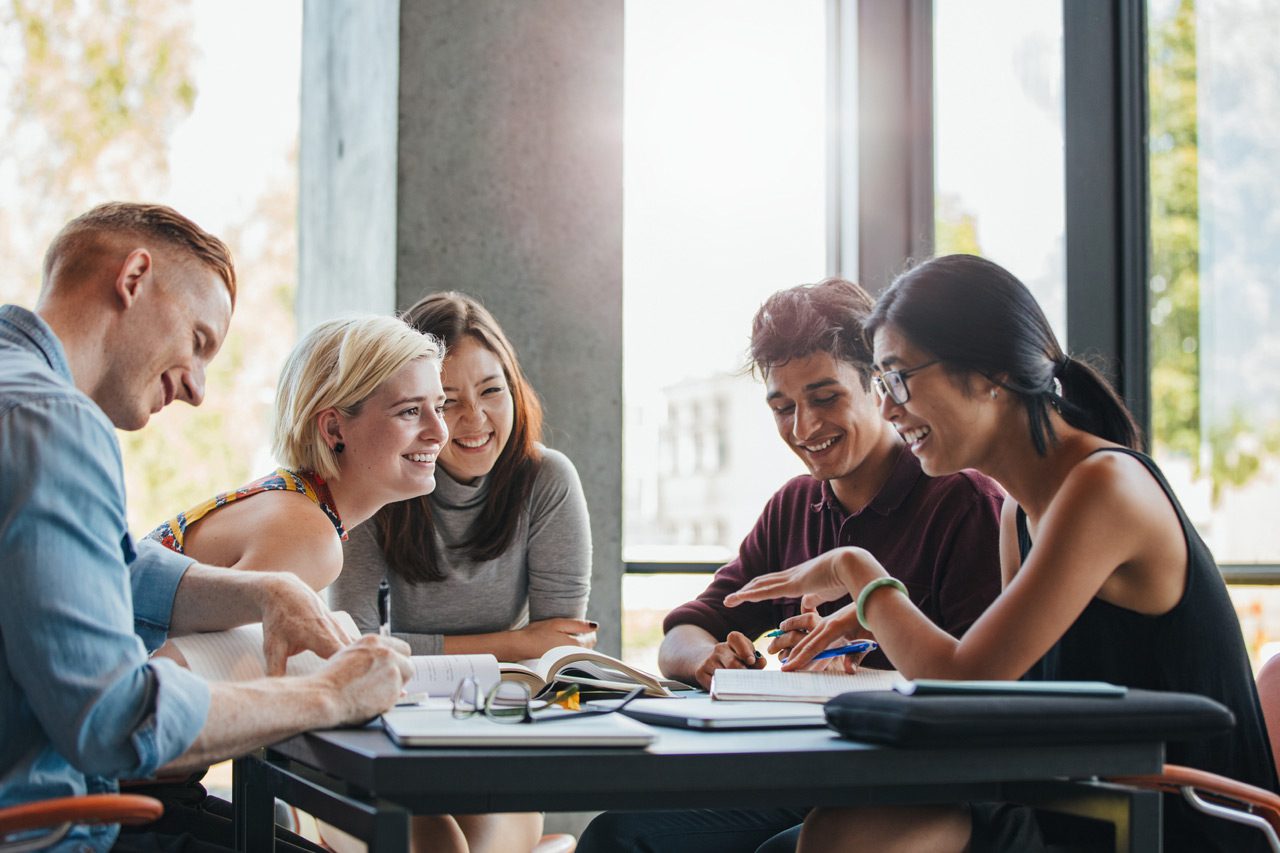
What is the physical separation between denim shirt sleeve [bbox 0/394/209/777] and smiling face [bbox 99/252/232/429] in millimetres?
305

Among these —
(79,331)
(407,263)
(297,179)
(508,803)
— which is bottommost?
(508,803)

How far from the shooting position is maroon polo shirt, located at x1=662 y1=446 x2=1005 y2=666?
2.29 m

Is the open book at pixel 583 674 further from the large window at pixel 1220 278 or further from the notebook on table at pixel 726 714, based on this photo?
the large window at pixel 1220 278

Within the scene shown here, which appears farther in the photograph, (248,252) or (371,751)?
(248,252)

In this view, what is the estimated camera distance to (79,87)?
4.31 metres

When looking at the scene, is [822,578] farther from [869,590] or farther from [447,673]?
[447,673]

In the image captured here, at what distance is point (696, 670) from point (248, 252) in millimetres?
2923

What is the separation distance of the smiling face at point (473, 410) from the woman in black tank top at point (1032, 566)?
102 centimetres

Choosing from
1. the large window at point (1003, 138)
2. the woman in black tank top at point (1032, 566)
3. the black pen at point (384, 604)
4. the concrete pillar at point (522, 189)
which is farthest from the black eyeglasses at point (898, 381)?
the large window at point (1003, 138)

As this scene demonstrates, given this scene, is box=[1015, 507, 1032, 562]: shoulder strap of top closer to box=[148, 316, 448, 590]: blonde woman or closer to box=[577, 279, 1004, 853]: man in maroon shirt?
box=[577, 279, 1004, 853]: man in maroon shirt

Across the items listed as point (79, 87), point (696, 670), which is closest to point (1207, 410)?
point (696, 670)

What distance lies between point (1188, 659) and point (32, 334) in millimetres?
1603

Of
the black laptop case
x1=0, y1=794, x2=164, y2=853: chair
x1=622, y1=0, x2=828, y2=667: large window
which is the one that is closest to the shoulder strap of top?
the black laptop case

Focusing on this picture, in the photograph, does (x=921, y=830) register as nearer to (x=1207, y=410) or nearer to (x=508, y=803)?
(x=508, y=803)
